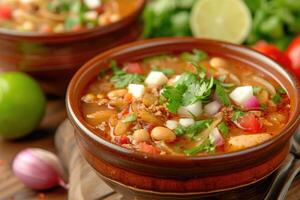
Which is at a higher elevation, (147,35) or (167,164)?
(167,164)

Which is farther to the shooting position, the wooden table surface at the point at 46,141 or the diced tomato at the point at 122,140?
the wooden table surface at the point at 46,141

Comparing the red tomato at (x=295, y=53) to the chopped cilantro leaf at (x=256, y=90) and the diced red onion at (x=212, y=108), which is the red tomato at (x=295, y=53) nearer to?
the chopped cilantro leaf at (x=256, y=90)

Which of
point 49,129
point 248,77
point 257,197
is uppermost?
point 248,77

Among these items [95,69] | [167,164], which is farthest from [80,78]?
[167,164]

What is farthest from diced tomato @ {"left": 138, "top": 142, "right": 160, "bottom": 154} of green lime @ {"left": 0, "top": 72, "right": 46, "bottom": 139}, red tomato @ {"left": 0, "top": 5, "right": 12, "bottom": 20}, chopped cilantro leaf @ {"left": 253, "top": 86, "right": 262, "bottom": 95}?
red tomato @ {"left": 0, "top": 5, "right": 12, "bottom": 20}

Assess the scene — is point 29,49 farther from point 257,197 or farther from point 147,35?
point 257,197

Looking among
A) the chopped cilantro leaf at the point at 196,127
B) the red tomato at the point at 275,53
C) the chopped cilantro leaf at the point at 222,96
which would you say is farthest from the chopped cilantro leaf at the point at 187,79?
the red tomato at the point at 275,53
